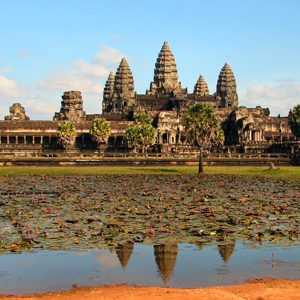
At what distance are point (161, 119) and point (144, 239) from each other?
125741mm

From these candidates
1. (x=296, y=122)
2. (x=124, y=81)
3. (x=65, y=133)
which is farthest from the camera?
(x=124, y=81)

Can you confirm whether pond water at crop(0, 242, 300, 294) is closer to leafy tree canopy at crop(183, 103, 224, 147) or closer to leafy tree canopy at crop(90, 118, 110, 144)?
leafy tree canopy at crop(183, 103, 224, 147)

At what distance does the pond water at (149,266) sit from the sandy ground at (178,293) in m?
0.81

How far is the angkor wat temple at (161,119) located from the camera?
13375 cm

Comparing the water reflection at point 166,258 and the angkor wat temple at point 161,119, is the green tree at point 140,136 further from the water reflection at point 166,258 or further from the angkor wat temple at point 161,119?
the water reflection at point 166,258

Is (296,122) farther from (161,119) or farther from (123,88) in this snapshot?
(123,88)

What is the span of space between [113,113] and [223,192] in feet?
420

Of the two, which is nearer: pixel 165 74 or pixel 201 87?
pixel 165 74

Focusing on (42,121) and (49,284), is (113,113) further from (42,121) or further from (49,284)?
(49,284)

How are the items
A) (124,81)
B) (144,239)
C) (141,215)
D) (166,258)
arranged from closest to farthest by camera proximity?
1. (166,258)
2. (144,239)
3. (141,215)
4. (124,81)

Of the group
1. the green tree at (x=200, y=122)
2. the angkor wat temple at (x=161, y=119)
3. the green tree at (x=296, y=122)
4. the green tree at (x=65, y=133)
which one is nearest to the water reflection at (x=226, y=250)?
the green tree at (x=200, y=122)


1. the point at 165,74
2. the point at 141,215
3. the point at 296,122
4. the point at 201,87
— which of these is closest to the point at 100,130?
the point at 296,122

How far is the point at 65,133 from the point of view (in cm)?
13275

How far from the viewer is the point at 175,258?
21297 millimetres
